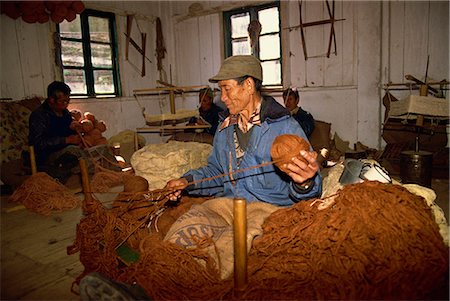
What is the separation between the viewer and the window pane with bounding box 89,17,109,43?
736 cm

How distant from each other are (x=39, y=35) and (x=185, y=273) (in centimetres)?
643

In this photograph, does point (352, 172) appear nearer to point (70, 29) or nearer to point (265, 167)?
point (265, 167)

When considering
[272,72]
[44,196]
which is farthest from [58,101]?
[272,72]

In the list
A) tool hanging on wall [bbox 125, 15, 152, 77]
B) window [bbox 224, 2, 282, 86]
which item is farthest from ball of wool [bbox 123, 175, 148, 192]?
tool hanging on wall [bbox 125, 15, 152, 77]

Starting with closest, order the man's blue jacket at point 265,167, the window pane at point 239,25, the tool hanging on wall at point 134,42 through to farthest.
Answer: the man's blue jacket at point 265,167
the window pane at point 239,25
the tool hanging on wall at point 134,42

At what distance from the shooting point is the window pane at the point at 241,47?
7.73 metres

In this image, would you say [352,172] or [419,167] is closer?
[352,172]

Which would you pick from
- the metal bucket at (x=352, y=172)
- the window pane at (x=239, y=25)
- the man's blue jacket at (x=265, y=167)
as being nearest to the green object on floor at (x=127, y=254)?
the man's blue jacket at (x=265, y=167)

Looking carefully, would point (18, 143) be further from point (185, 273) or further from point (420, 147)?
point (420, 147)

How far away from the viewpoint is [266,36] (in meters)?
7.36

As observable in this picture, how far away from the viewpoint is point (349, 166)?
2.19 metres

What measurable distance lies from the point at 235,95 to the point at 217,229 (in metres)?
0.96

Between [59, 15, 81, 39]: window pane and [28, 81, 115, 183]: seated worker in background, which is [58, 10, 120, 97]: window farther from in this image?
[28, 81, 115, 183]: seated worker in background

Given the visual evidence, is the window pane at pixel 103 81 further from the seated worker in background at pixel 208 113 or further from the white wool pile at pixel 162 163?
the white wool pile at pixel 162 163
